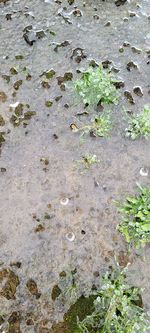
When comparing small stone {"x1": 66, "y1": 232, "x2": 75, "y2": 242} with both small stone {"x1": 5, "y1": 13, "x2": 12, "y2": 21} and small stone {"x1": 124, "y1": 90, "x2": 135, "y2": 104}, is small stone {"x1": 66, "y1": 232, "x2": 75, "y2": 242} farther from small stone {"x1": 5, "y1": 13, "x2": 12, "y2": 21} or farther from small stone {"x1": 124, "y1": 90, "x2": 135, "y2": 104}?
small stone {"x1": 5, "y1": 13, "x2": 12, "y2": 21}

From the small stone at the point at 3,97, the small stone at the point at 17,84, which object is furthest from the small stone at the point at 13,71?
the small stone at the point at 3,97

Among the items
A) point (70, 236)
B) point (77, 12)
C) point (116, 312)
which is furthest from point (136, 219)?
point (77, 12)

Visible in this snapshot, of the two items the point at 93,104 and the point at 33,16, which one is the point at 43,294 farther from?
the point at 33,16

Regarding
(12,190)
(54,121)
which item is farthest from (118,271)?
(54,121)

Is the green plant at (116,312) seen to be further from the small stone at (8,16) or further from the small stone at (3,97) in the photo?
the small stone at (8,16)

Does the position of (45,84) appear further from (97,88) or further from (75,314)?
(75,314)
